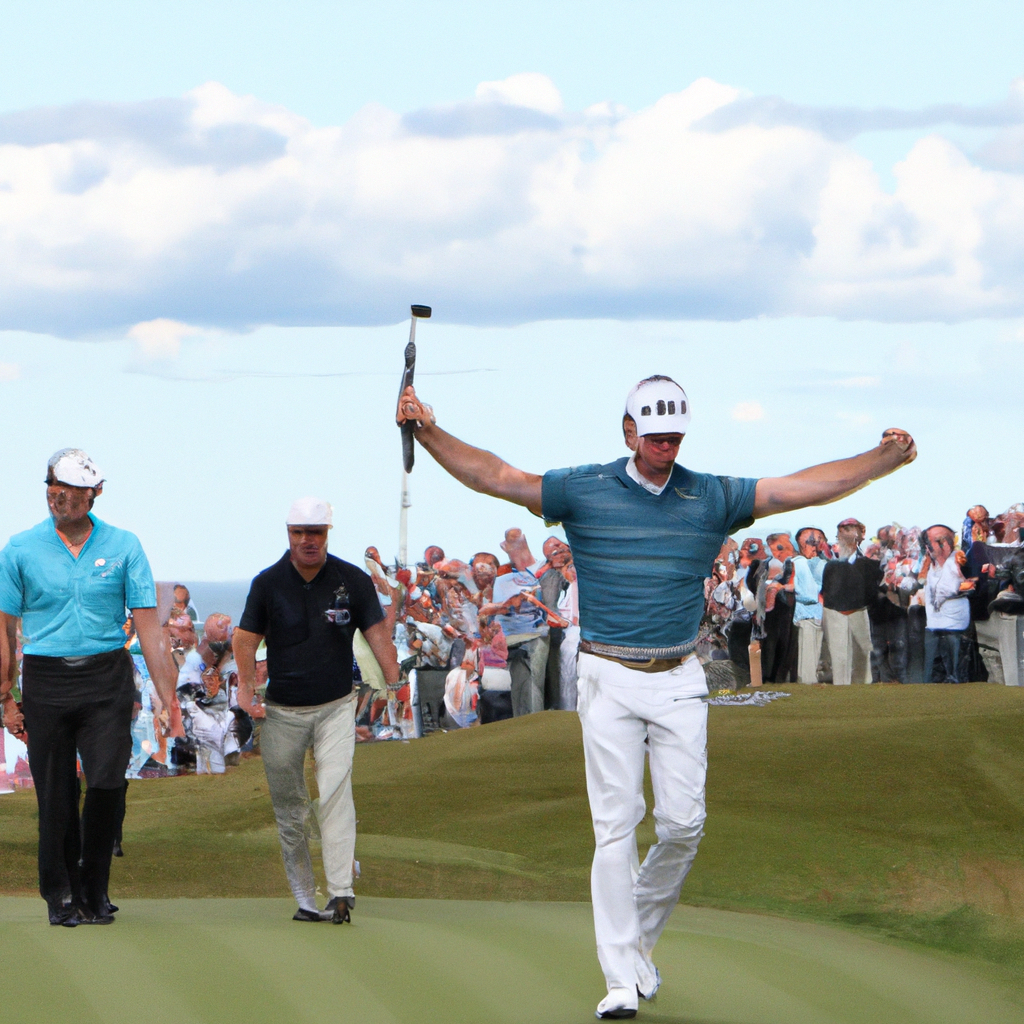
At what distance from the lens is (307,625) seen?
298 inches

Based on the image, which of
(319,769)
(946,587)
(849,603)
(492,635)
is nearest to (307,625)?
(319,769)

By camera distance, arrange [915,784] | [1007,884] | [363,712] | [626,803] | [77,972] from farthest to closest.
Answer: [363,712]
[915,784]
[1007,884]
[77,972]
[626,803]

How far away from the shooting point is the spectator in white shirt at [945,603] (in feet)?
55.5

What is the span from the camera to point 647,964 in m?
5.89

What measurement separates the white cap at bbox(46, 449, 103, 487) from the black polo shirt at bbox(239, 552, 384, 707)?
95cm

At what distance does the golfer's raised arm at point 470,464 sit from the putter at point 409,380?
6 centimetres

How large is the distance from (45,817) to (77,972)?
113cm

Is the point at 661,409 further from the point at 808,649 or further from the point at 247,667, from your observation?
the point at 808,649

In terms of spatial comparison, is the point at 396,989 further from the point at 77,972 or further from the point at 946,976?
the point at 946,976

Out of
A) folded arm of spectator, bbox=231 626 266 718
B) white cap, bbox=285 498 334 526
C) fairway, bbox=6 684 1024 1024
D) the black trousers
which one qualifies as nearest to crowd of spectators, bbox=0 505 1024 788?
fairway, bbox=6 684 1024 1024

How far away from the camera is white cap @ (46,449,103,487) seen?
701cm

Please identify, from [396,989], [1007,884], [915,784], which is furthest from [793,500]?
[915,784]

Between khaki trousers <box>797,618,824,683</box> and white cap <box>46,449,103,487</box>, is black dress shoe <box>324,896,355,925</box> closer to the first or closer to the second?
A: white cap <box>46,449,103,487</box>

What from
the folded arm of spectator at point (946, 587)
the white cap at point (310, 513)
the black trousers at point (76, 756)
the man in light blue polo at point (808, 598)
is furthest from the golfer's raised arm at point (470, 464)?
the man in light blue polo at point (808, 598)
